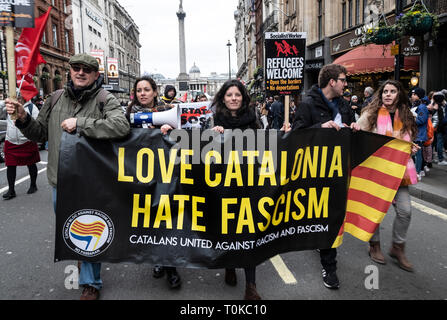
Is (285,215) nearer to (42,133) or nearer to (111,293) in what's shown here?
(111,293)

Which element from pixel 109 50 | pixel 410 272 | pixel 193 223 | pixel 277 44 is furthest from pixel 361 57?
pixel 109 50

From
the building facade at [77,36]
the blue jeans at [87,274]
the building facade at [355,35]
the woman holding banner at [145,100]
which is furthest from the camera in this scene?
the building facade at [77,36]

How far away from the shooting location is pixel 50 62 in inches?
1458

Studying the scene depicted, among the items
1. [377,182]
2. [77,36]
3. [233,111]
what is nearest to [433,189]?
[377,182]

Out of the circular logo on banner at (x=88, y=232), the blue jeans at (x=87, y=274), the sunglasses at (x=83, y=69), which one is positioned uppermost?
the sunglasses at (x=83, y=69)

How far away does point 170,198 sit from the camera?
2.94 m

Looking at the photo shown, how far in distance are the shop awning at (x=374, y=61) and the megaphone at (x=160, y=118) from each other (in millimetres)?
10947

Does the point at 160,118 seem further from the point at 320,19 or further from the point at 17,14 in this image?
the point at 320,19

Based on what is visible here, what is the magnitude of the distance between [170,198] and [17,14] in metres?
1.88

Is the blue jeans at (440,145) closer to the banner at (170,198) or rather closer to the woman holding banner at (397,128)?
the woman holding banner at (397,128)

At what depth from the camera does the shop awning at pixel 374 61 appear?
1279cm

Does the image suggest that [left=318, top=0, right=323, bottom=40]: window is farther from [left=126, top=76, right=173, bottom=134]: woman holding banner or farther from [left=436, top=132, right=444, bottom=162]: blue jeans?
[left=126, top=76, right=173, bottom=134]: woman holding banner

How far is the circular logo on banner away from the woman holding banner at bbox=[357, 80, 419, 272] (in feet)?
9.00

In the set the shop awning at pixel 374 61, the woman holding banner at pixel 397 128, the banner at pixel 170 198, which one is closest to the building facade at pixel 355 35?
the shop awning at pixel 374 61
